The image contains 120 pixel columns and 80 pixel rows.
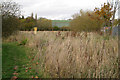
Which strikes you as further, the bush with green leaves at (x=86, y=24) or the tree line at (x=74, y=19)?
the bush with green leaves at (x=86, y=24)

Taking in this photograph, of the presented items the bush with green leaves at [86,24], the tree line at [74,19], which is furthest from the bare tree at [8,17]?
the bush with green leaves at [86,24]

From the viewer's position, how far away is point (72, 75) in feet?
10.4

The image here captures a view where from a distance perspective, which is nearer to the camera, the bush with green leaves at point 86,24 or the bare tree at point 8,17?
the bare tree at point 8,17

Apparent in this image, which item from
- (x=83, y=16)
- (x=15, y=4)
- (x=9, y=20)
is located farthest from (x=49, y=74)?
(x=83, y=16)

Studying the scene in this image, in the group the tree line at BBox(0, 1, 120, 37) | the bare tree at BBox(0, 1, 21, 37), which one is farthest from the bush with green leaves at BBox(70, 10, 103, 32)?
the bare tree at BBox(0, 1, 21, 37)

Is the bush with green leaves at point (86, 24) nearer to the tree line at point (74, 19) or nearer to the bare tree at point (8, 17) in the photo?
the tree line at point (74, 19)

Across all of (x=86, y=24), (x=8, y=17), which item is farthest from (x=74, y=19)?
(x=8, y=17)

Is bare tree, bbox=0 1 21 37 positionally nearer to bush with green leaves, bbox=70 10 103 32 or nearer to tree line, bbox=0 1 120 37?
tree line, bbox=0 1 120 37

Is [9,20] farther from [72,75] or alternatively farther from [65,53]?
[72,75]

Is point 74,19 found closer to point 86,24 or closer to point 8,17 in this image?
point 86,24

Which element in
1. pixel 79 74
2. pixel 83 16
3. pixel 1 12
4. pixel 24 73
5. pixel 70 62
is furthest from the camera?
pixel 83 16

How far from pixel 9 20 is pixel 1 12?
633 mm

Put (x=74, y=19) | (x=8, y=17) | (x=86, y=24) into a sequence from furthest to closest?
(x=74, y=19), (x=86, y=24), (x=8, y=17)

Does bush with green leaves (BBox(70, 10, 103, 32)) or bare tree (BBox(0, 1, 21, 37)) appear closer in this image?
bare tree (BBox(0, 1, 21, 37))
